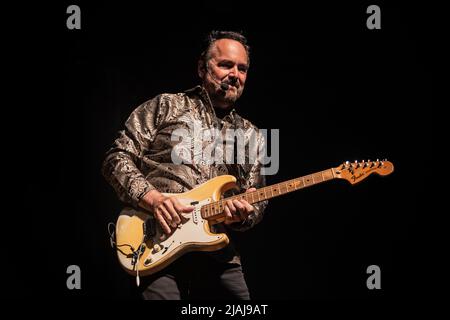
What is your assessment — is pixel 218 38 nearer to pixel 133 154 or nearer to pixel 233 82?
pixel 233 82

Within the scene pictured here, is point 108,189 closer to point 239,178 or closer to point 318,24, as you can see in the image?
point 239,178

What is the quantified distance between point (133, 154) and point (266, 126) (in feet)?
3.57

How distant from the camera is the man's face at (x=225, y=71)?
237cm

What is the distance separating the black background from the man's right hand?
3.04 ft

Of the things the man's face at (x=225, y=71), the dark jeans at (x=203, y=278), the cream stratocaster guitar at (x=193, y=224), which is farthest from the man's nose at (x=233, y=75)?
the dark jeans at (x=203, y=278)

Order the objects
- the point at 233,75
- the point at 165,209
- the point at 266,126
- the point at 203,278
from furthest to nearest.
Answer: the point at 266,126, the point at 233,75, the point at 203,278, the point at 165,209

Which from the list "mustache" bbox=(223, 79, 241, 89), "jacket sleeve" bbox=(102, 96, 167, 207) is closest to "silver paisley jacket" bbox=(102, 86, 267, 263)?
"jacket sleeve" bbox=(102, 96, 167, 207)

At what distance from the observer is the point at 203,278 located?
2.14 meters

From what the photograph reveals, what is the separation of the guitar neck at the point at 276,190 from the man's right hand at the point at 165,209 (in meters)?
0.11

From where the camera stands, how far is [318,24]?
3.00m

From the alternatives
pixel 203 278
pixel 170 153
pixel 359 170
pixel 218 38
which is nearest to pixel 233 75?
pixel 218 38

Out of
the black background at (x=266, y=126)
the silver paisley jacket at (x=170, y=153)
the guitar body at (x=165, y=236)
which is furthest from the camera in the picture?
the black background at (x=266, y=126)

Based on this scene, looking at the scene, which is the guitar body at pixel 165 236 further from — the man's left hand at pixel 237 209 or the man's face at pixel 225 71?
the man's face at pixel 225 71

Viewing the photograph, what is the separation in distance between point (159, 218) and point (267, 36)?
1532 millimetres
